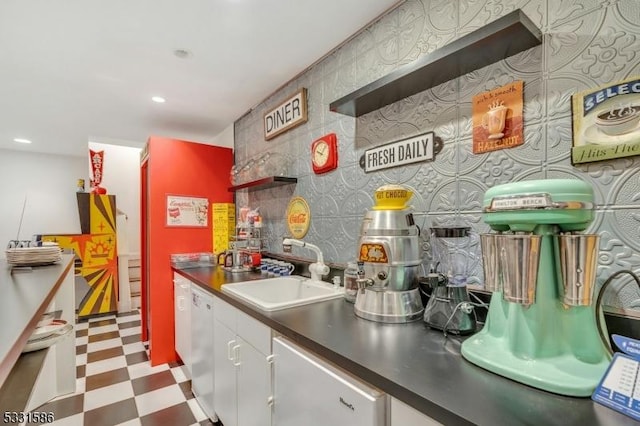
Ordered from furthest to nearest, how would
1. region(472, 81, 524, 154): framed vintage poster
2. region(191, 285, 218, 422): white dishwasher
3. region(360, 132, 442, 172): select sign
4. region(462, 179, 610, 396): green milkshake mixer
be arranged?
region(191, 285, 218, 422): white dishwasher → region(360, 132, 442, 172): select sign → region(472, 81, 524, 154): framed vintage poster → region(462, 179, 610, 396): green milkshake mixer

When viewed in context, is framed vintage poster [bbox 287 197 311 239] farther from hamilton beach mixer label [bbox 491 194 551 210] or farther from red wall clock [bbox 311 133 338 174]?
hamilton beach mixer label [bbox 491 194 551 210]

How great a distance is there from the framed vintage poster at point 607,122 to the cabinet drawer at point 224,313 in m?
1.45

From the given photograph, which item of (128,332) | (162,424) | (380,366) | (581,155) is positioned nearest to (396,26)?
(581,155)

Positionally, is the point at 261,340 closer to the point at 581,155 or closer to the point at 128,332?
the point at 581,155

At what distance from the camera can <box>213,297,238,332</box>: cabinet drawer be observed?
1449 mm

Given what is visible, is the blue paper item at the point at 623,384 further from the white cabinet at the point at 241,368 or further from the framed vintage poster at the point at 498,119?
the white cabinet at the point at 241,368

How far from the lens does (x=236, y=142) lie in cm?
303

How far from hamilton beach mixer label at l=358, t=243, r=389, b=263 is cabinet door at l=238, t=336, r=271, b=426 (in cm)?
55

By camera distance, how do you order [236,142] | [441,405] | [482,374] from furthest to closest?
[236,142], [482,374], [441,405]

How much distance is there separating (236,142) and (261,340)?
2290mm

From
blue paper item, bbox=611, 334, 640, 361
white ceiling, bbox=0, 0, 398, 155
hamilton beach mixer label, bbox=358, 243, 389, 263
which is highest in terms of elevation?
white ceiling, bbox=0, 0, 398, 155

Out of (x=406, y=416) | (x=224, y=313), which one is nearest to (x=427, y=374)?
(x=406, y=416)

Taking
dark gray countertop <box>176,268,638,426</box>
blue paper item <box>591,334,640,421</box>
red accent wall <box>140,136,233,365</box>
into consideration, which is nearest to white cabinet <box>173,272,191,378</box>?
red accent wall <box>140,136,233,365</box>

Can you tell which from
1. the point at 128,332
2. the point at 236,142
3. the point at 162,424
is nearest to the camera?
the point at 162,424
